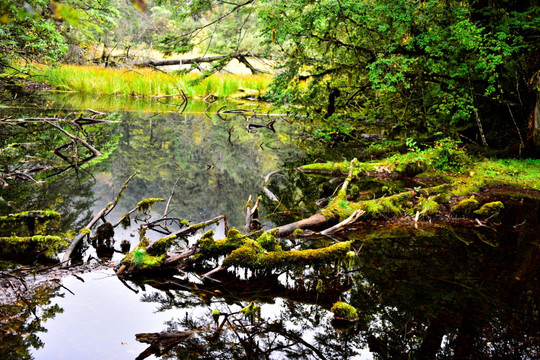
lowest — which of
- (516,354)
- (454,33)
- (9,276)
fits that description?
(516,354)

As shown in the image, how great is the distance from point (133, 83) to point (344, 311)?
Result: 60.8ft

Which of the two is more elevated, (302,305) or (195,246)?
(195,246)

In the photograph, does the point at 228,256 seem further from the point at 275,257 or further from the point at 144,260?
the point at 144,260

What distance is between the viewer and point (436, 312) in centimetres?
280

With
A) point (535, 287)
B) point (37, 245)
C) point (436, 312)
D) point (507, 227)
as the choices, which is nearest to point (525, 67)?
point (507, 227)

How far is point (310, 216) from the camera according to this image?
190 inches

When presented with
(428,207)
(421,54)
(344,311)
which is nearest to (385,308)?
(344,311)

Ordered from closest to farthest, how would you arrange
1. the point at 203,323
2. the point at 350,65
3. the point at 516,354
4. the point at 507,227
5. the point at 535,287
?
the point at 516,354, the point at 203,323, the point at 535,287, the point at 507,227, the point at 350,65

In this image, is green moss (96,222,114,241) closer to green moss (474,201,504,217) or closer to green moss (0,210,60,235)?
green moss (0,210,60,235)

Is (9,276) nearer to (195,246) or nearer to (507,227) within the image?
(195,246)

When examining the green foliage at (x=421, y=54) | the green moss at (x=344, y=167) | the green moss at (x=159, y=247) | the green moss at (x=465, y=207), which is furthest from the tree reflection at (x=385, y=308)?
the green foliage at (x=421, y=54)

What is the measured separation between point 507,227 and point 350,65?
4.43 m

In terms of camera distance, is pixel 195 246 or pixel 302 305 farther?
pixel 195 246

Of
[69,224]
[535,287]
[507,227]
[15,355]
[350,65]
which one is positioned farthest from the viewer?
[350,65]
